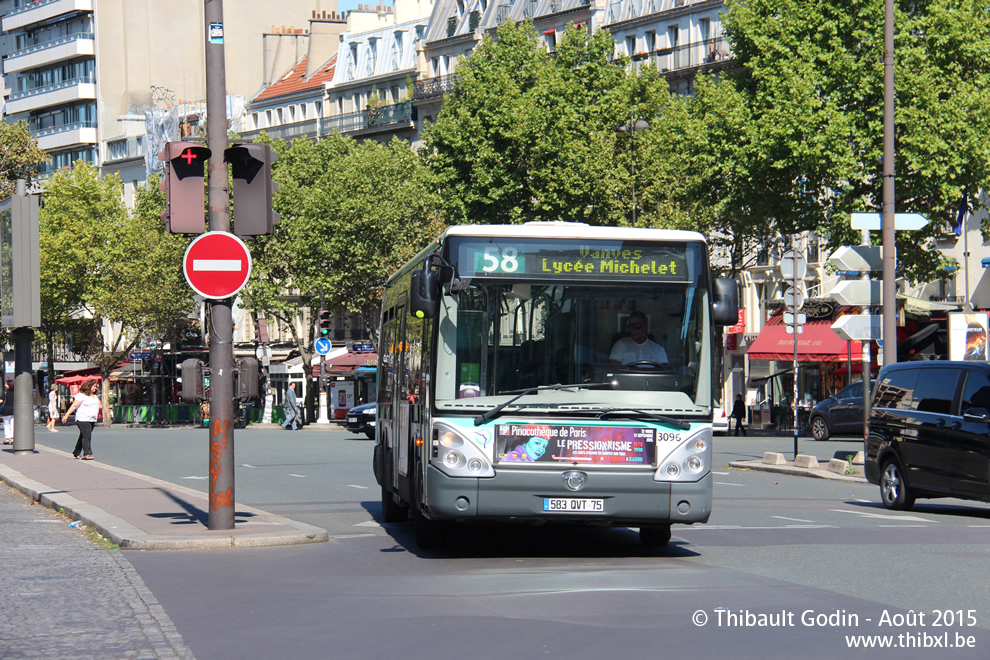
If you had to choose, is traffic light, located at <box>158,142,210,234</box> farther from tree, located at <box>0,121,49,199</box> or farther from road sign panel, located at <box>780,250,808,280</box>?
tree, located at <box>0,121,49,199</box>

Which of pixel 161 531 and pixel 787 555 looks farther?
pixel 161 531

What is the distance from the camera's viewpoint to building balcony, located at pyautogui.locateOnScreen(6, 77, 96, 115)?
103250mm

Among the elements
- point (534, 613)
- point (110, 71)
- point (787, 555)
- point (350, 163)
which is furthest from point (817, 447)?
point (110, 71)

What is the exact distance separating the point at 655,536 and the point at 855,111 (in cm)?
2640

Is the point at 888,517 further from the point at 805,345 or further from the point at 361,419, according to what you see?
the point at 805,345

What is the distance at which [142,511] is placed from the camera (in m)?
17.2

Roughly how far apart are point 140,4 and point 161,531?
93.4 m

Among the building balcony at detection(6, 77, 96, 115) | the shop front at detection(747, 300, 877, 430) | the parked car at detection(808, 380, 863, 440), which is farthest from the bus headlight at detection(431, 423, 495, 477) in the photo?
the building balcony at detection(6, 77, 96, 115)

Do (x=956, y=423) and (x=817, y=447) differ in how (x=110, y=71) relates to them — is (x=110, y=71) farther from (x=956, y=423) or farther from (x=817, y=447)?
(x=956, y=423)

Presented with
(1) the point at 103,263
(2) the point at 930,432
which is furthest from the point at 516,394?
(1) the point at 103,263

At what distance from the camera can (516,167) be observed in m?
55.4

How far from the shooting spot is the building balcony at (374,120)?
83625 millimetres

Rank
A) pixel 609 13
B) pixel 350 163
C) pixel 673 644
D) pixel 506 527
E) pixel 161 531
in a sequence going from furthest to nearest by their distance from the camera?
pixel 609 13
pixel 350 163
pixel 506 527
pixel 161 531
pixel 673 644

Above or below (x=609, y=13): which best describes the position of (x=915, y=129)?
below
